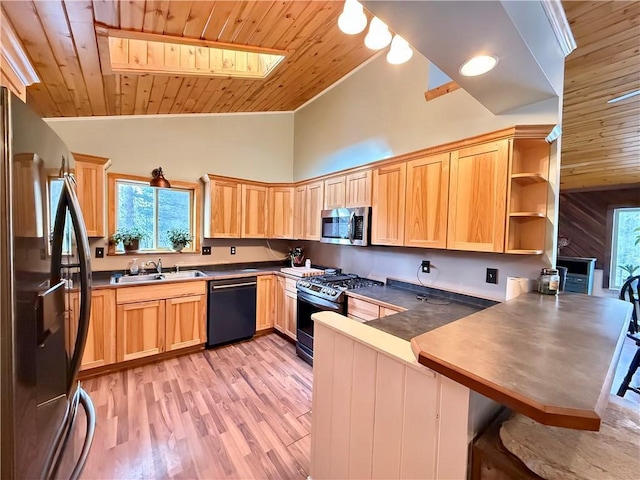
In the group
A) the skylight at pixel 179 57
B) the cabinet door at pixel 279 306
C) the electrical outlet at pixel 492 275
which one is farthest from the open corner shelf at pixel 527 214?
the cabinet door at pixel 279 306

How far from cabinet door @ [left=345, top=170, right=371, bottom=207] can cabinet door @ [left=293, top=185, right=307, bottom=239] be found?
0.89 meters

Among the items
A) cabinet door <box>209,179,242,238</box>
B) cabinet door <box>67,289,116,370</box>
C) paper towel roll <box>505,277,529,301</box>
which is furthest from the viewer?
cabinet door <box>209,179,242,238</box>

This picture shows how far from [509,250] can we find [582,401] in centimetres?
150

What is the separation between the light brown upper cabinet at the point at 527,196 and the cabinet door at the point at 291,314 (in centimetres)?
236

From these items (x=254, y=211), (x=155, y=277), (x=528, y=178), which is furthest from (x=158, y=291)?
(x=528, y=178)

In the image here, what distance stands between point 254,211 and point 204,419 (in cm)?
264

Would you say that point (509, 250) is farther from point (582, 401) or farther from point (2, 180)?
point (2, 180)

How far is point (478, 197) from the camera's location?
2.10 metres

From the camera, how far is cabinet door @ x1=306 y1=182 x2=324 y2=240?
369 centimetres

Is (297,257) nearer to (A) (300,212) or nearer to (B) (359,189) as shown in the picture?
(A) (300,212)

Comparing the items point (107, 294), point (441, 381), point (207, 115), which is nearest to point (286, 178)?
point (207, 115)

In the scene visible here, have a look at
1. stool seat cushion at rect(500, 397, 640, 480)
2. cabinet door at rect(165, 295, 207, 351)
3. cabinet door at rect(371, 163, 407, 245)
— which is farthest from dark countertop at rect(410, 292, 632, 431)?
cabinet door at rect(165, 295, 207, 351)

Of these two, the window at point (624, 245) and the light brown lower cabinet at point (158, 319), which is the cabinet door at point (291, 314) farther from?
the window at point (624, 245)

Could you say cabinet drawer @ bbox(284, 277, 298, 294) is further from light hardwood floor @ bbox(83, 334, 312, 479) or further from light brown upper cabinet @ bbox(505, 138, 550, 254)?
light brown upper cabinet @ bbox(505, 138, 550, 254)
